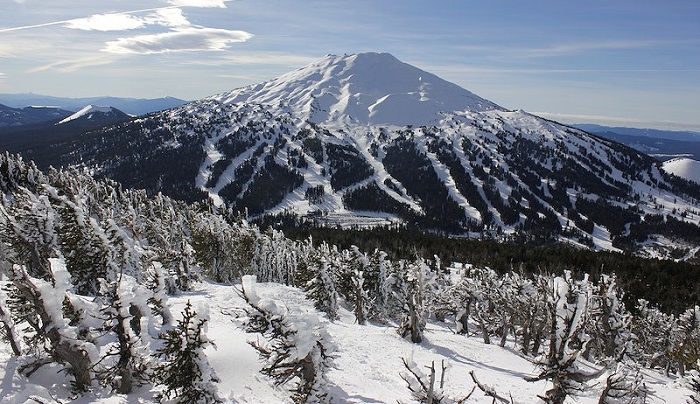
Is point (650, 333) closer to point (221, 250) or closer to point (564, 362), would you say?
point (564, 362)

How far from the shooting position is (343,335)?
3334 cm

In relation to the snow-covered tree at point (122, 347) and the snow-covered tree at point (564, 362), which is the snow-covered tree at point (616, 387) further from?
the snow-covered tree at point (122, 347)

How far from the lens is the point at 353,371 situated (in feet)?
81.6

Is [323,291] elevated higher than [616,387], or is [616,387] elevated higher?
[616,387]

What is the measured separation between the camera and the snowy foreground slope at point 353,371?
16.5 meters

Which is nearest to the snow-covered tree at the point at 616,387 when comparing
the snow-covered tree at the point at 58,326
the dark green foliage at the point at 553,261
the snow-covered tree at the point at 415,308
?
the snow-covered tree at the point at 415,308

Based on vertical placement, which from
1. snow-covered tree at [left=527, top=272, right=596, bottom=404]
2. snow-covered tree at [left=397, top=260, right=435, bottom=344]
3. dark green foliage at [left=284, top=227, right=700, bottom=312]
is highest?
snow-covered tree at [left=527, top=272, right=596, bottom=404]

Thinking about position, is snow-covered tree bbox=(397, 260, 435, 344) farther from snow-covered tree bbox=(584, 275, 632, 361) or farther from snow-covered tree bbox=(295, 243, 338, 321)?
snow-covered tree bbox=(584, 275, 632, 361)

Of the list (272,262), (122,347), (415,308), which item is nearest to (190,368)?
(122,347)

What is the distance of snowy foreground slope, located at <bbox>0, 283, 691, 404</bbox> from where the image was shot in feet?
54.1

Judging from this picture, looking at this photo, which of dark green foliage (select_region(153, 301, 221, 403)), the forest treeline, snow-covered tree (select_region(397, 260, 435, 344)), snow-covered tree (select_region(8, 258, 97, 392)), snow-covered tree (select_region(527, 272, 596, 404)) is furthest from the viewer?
the forest treeline

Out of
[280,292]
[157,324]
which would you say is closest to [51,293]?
[157,324]

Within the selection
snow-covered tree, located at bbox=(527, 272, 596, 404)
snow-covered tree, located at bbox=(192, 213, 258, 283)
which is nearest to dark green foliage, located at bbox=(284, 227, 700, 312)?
snow-covered tree, located at bbox=(192, 213, 258, 283)

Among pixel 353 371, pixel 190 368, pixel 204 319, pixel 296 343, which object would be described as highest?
pixel 204 319
